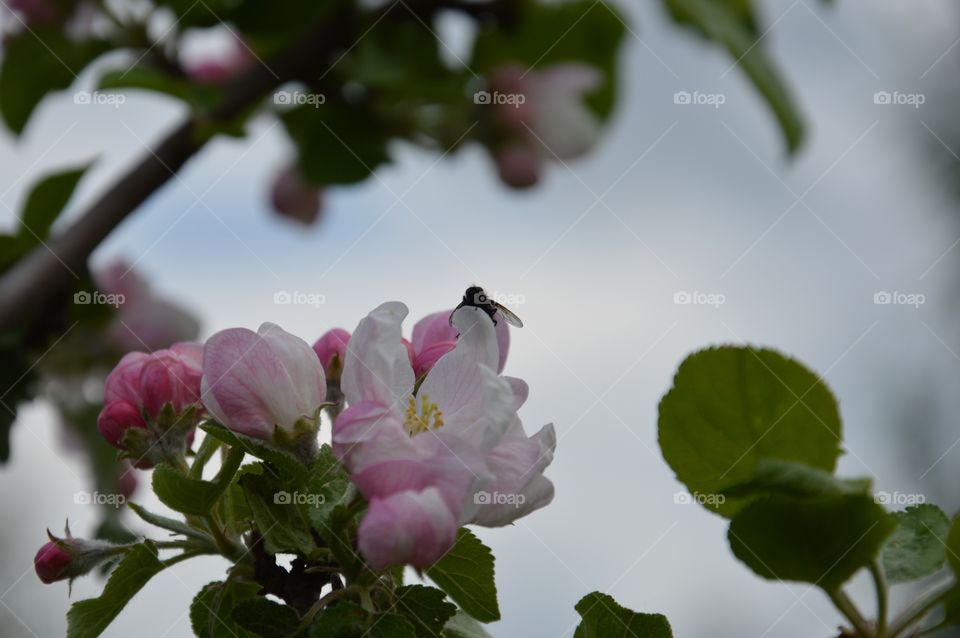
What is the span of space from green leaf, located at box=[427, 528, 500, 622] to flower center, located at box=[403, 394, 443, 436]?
78 mm

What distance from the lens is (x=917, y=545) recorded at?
612 mm

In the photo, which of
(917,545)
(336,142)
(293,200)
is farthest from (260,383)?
(293,200)

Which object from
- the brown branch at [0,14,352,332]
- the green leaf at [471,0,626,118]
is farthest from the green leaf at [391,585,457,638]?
the green leaf at [471,0,626,118]

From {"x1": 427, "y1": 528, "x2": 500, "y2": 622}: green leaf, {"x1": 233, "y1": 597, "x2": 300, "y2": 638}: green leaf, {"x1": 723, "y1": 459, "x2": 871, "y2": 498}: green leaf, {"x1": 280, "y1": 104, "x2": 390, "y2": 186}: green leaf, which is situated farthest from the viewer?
{"x1": 280, "y1": 104, "x2": 390, "y2": 186}: green leaf

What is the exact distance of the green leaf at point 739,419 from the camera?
1.89ft

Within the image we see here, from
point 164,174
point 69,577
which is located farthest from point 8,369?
point 69,577

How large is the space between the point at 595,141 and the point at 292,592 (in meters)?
1.49

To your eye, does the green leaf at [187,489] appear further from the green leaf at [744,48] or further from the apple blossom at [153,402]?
the green leaf at [744,48]

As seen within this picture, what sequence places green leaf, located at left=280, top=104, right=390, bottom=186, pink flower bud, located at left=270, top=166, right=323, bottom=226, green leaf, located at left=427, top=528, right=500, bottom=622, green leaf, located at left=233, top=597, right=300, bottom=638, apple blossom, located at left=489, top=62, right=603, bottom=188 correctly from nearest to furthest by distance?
green leaf, located at left=233, top=597, right=300, bottom=638 < green leaf, located at left=427, top=528, right=500, bottom=622 < green leaf, located at left=280, top=104, right=390, bottom=186 < apple blossom, located at left=489, top=62, right=603, bottom=188 < pink flower bud, located at left=270, top=166, right=323, bottom=226

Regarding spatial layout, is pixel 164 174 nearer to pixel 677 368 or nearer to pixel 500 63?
pixel 500 63

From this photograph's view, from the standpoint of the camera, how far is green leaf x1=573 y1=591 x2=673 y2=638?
2.11 ft

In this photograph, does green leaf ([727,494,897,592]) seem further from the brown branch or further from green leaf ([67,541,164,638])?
the brown branch

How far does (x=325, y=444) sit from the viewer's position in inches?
27.5

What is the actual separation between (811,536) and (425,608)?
22 centimetres
